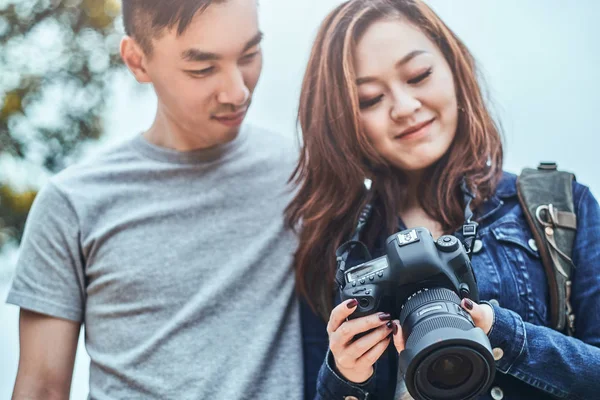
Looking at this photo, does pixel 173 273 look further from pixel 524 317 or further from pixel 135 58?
pixel 524 317

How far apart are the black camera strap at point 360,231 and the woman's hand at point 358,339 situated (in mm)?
74

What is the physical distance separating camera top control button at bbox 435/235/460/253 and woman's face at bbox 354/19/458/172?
0.28 metres

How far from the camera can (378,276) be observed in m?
1.08

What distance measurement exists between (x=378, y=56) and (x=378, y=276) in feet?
1.53

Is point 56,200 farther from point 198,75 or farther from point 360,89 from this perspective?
point 360,89

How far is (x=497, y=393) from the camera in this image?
3.92 feet

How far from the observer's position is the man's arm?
1.49 metres

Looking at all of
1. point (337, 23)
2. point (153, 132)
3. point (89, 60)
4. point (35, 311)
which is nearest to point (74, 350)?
point (35, 311)

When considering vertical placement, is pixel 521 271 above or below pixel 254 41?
below

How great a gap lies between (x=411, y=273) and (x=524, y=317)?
11.7 inches

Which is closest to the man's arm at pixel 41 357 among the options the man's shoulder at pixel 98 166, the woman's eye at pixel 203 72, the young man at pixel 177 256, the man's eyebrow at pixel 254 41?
the young man at pixel 177 256

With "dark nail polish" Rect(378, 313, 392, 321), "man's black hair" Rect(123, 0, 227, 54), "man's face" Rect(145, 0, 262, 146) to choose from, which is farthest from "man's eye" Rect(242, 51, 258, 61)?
"dark nail polish" Rect(378, 313, 392, 321)

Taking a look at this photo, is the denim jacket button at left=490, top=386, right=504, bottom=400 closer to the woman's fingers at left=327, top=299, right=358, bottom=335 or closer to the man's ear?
the woman's fingers at left=327, top=299, right=358, bottom=335

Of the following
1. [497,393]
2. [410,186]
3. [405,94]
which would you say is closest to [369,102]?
[405,94]
